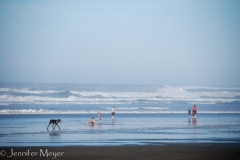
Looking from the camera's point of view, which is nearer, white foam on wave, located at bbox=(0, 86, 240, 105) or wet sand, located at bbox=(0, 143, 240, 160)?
wet sand, located at bbox=(0, 143, 240, 160)

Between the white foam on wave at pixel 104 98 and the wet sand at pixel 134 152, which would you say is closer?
the wet sand at pixel 134 152

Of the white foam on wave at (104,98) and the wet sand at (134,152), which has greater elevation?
the white foam on wave at (104,98)

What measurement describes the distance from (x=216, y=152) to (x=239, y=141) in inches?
150

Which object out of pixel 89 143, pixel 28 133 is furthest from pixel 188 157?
pixel 28 133

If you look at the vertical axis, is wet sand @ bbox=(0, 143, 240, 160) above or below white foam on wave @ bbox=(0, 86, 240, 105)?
below

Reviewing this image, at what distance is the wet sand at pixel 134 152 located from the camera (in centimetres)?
1427

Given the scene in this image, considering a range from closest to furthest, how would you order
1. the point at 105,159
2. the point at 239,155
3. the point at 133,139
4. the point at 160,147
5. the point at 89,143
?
1. the point at 105,159
2. the point at 239,155
3. the point at 160,147
4. the point at 89,143
5. the point at 133,139

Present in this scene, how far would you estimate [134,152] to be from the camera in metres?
15.3

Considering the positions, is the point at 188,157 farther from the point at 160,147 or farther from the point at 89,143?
the point at 89,143

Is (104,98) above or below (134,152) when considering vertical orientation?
above

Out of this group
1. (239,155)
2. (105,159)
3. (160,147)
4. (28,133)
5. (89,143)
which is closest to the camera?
(105,159)

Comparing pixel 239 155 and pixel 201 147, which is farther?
pixel 201 147

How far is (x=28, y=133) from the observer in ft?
71.1

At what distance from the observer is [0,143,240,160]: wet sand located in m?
14.3
